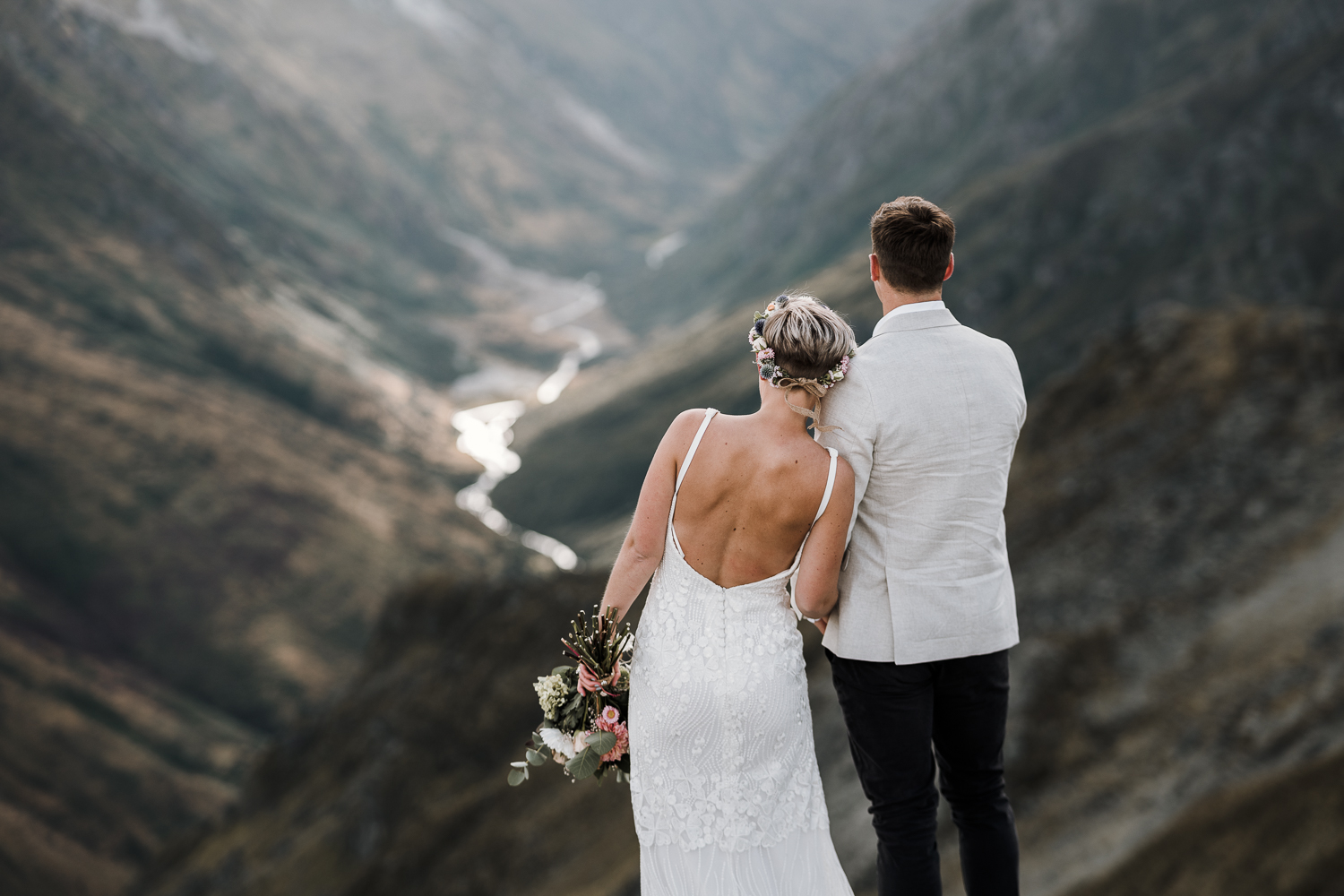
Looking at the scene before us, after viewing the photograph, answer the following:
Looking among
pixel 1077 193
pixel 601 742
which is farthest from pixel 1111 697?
pixel 1077 193

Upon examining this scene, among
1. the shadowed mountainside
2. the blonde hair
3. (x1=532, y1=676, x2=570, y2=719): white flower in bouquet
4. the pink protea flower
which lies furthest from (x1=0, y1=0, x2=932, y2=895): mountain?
the blonde hair

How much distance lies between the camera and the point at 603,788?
78.6ft

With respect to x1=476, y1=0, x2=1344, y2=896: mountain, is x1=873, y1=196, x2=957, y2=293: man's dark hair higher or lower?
lower

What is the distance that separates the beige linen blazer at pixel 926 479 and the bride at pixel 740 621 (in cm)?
15

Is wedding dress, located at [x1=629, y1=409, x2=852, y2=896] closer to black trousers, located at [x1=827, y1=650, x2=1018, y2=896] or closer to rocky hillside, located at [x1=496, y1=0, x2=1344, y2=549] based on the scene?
black trousers, located at [x1=827, y1=650, x2=1018, y2=896]

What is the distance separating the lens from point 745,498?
5305 mm

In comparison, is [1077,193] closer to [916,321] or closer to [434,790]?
[434,790]

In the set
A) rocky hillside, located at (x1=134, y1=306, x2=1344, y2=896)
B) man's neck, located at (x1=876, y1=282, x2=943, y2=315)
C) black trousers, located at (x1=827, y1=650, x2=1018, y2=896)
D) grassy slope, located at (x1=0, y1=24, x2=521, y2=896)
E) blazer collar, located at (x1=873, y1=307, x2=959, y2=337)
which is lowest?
black trousers, located at (x1=827, y1=650, x2=1018, y2=896)

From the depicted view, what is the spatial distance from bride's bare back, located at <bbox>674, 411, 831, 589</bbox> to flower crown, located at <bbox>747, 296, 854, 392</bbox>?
9.4 inches

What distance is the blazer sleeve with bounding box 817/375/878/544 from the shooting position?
5117 millimetres

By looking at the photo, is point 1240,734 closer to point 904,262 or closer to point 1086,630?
point 1086,630

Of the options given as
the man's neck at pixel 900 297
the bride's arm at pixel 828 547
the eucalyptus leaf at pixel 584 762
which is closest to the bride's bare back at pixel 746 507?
the bride's arm at pixel 828 547

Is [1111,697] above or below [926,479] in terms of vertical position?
above

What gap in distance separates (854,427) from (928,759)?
1680 millimetres
